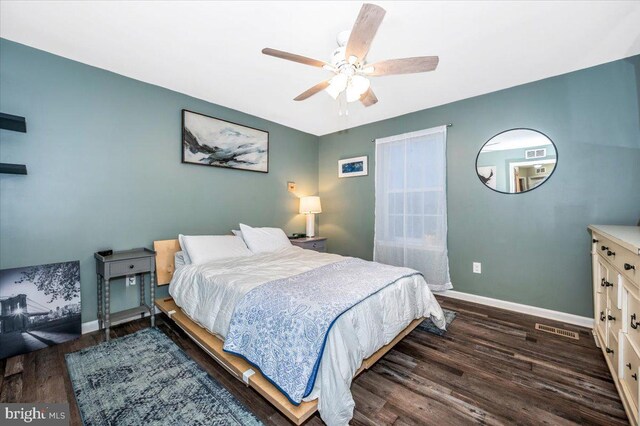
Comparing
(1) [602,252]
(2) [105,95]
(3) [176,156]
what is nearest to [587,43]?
(1) [602,252]

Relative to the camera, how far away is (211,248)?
9.38 ft

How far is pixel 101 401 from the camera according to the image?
5.28ft

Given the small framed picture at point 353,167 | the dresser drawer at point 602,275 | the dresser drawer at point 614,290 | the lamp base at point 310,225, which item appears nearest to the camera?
the dresser drawer at point 614,290

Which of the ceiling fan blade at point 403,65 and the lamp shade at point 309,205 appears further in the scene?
the lamp shade at point 309,205

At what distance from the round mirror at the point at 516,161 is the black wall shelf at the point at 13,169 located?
4.56 metres

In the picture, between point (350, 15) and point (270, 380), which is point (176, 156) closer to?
point (350, 15)

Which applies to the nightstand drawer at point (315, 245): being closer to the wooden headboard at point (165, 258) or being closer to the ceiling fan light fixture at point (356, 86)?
the wooden headboard at point (165, 258)

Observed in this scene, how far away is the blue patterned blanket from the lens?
143 cm

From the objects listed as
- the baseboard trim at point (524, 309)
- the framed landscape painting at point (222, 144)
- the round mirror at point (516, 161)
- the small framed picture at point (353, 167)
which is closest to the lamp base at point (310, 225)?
the small framed picture at point (353, 167)

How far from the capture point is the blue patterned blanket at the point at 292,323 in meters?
1.43

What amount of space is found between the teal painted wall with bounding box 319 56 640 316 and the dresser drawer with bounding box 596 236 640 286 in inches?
29.1

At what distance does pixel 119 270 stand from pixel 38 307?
66 centimetres

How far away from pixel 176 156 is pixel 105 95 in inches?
33.2

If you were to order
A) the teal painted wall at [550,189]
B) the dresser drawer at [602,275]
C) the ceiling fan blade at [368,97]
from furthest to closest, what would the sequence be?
the teal painted wall at [550,189] → the ceiling fan blade at [368,97] → the dresser drawer at [602,275]
